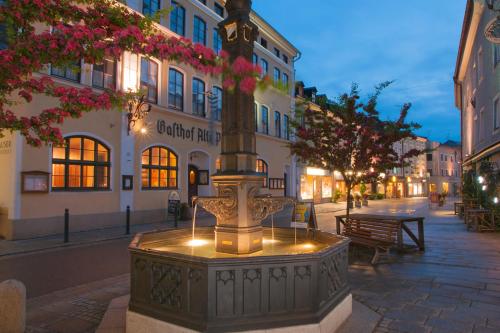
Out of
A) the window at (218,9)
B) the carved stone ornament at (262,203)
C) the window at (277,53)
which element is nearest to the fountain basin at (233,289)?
the carved stone ornament at (262,203)

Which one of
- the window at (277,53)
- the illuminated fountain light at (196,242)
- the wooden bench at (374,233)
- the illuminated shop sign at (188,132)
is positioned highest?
the window at (277,53)

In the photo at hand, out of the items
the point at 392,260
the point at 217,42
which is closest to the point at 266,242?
the point at 392,260

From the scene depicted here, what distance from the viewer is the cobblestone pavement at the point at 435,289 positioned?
15.2 ft

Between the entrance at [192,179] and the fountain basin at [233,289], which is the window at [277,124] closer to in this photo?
the entrance at [192,179]

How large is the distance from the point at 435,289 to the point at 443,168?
240ft

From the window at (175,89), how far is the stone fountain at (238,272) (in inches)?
544

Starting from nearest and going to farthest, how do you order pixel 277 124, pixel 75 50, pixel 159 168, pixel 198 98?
pixel 75 50
pixel 159 168
pixel 198 98
pixel 277 124

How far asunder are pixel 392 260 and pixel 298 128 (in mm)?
4845

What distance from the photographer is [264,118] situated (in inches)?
1053

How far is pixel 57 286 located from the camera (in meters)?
6.68

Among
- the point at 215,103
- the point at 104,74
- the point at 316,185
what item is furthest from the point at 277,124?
the point at 104,74

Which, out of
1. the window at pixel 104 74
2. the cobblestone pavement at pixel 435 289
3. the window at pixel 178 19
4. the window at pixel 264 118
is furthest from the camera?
the window at pixel 264 118

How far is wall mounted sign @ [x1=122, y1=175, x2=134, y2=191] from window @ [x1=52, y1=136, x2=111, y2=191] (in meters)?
0.68

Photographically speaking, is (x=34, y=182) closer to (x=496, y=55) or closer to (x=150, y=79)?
(x=150, y=79)
